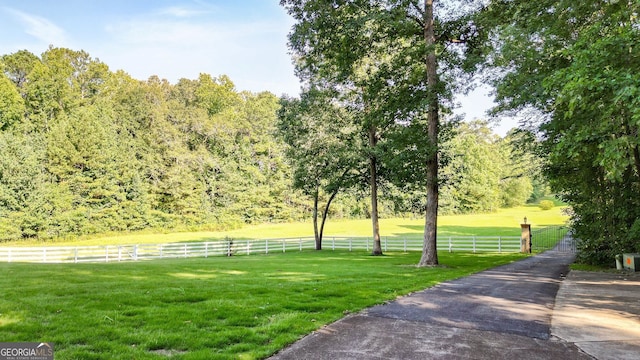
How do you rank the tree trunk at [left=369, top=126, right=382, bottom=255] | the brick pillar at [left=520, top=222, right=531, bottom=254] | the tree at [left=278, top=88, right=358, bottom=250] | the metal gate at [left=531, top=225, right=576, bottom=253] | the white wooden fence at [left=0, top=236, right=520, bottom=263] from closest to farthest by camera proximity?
1. the tree trunk at [left=369, top=126, right=382, bottom=255]
2. the brick pillar at [left=520, top=222, right=531, bottom=254]
3. the white wooden fence at [left=0, top=236, right=520, bottom=263]
4. the tree at [left=278, top=88, right=358, bottom=250]
5. the metal gate at [left=531, top=225, right=576, bottom=253]

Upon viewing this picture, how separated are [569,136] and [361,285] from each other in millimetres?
5181

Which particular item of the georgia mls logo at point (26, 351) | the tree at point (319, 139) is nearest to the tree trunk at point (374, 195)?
the tree at point (319, 139)

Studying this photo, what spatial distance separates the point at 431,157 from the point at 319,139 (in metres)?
10.4

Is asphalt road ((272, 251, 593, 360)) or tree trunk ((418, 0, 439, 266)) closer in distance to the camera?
asphalt road ((272, 251, 593, 360))

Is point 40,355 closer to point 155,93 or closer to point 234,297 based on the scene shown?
point 234,297

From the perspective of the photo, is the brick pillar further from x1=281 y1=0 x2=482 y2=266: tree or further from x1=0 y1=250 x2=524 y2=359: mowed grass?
x1=0 y1=250 x2=524 y2=359: mowed grass

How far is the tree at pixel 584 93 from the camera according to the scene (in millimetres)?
5898

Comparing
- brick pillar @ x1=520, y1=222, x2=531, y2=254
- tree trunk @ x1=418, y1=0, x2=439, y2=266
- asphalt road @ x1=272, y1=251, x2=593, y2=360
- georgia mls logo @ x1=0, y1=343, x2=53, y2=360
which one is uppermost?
tree trunk @ x1=418, y1=0, x2=439, y2=266

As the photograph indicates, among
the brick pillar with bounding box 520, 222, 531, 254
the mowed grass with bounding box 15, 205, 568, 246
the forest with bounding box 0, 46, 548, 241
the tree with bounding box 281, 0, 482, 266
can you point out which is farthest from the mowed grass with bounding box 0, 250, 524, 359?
the mowed grass with bounding box 15, 205, 568, 246

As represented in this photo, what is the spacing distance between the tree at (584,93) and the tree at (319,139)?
10.2 metres

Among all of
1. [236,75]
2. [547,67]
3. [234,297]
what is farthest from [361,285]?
[236,75]

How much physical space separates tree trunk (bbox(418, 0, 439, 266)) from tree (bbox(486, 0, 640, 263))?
6.88 ft

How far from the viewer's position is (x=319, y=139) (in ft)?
76.7

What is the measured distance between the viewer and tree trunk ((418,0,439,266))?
13.9 meters
